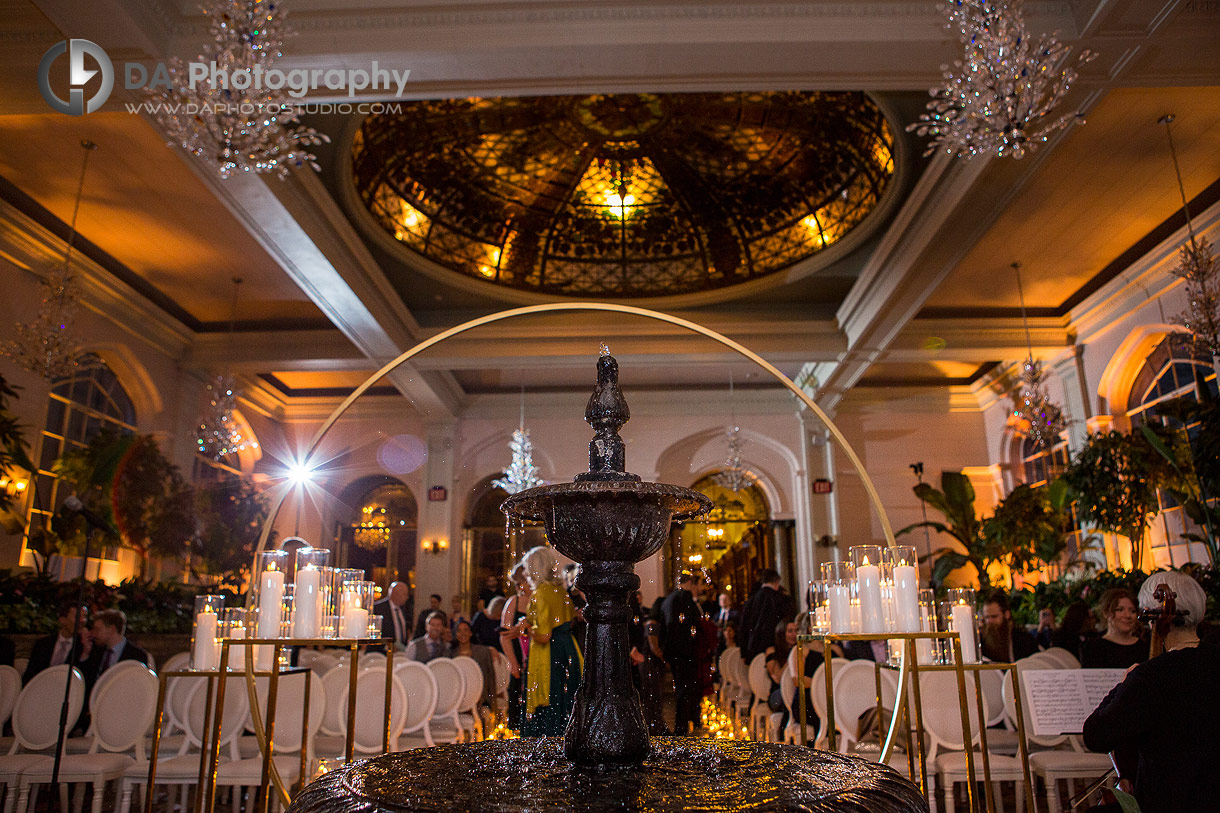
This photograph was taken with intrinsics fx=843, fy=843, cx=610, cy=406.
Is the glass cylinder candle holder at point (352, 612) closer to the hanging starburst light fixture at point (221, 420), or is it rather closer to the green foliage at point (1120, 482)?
the hanging starburst light fixture at point (221, 420)

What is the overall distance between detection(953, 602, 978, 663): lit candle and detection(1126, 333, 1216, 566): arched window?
22.3 ft

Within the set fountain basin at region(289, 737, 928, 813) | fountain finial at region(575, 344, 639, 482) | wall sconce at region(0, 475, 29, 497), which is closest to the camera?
fountain basin at region(289, 737, 928, 813)

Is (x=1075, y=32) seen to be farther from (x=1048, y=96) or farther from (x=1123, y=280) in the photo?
(x=1123, y=280)

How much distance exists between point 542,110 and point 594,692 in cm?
670

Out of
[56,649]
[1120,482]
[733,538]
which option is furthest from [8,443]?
[733,538]

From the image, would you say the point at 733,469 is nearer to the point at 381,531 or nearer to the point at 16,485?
the point at 381,531

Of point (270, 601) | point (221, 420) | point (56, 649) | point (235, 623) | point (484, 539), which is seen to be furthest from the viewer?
point (484, 539)

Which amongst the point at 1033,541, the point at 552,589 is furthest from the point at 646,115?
the point at 1033,541

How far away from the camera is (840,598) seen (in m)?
3.24

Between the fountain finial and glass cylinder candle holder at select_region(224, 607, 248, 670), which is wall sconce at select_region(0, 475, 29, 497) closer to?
glass cylinder candle holder at select_region(224, 607, 248, 670)

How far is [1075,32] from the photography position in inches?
210

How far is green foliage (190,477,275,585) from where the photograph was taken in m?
11.3

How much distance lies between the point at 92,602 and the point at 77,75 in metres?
4.37

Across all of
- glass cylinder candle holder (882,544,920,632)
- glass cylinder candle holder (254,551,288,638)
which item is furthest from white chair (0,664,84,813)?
glass cylinder candle holder (882,544,920,632)
